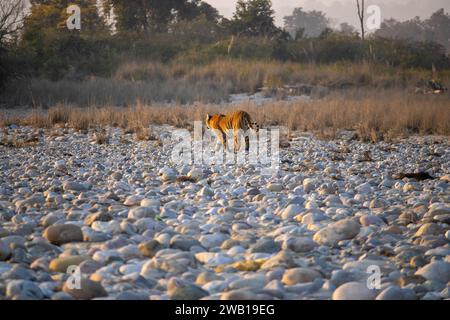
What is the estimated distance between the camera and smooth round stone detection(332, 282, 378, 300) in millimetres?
2715

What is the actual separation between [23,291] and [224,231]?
1.71 m

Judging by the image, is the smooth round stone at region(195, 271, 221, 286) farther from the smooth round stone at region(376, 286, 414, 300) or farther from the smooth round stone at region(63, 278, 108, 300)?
the smooth round stone at region(376, 286, 414, 300)

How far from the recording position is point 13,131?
1159cm

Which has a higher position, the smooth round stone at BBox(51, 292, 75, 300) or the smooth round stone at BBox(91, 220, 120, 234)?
the smooth round stone at BBox(91, 220, 120, 234)

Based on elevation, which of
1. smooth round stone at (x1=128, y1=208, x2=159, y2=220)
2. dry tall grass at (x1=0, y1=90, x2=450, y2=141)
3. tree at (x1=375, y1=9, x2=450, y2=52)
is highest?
tree at (x1=375, y1=9, x2=450, y2=52)

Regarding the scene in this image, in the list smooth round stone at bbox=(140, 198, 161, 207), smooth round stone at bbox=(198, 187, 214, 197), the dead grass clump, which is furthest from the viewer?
the dead grass clump

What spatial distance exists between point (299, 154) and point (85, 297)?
20.8 ft

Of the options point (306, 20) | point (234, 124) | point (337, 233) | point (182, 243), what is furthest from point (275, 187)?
point (306, 20)

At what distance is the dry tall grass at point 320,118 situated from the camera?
11.0m

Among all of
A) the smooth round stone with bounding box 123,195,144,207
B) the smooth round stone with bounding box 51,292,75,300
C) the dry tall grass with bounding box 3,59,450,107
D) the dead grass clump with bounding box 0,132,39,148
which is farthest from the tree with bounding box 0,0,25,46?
→ the smooth round stone with bounding box 51,292,75,300

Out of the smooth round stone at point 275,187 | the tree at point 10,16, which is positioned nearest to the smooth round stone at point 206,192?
the smooth round stone at point 275,187

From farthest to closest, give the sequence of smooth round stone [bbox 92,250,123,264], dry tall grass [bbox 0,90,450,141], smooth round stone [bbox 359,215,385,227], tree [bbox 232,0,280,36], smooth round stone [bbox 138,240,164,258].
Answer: tree [bbox 232,0,280,36]
dry tall grass [bbox 0,90,450,141]
smooth round stone [bbox 359,215,385,227]
smooth round stone [bbox 138,240,164,258]
smooth round stone [bbox 92,250,123,264]

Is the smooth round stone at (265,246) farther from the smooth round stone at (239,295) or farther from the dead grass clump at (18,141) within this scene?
the dead grass clump at (18,141)

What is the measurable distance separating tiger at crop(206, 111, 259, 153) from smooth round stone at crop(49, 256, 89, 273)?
5781mm
